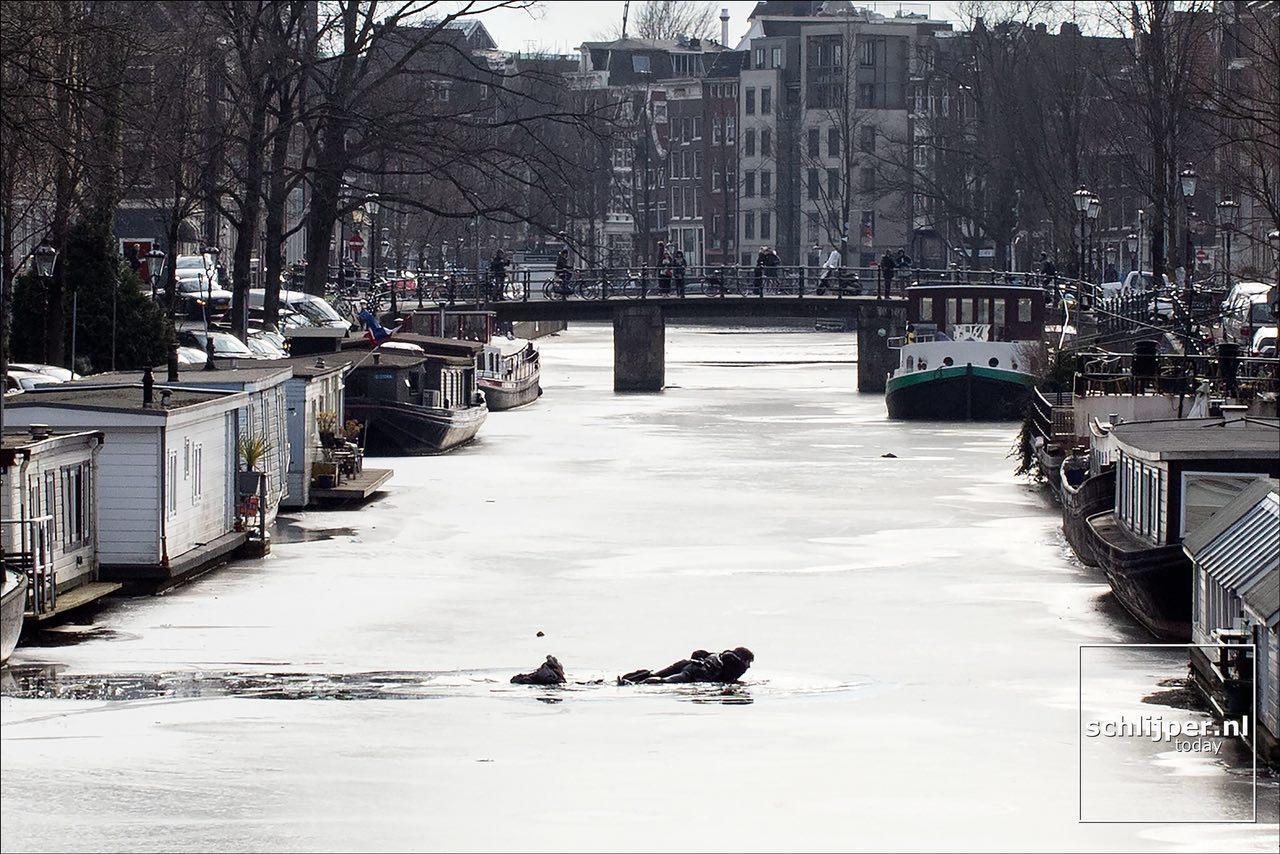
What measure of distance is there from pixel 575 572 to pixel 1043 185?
54303 mm

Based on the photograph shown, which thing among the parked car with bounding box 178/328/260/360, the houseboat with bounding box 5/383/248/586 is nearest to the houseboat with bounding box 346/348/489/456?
the parked car with bounding box 178/328/260/360

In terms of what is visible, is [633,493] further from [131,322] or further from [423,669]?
[423,669]

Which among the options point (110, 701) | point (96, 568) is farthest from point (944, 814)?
point (96, 568)

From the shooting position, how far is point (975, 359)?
74.4 m

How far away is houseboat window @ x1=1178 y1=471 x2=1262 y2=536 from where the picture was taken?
94.6ft

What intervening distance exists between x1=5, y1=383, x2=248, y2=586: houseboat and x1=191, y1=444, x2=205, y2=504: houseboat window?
0.05 feet

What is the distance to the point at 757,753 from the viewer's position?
21875mm

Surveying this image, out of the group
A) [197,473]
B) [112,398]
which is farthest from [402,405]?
[112,398]

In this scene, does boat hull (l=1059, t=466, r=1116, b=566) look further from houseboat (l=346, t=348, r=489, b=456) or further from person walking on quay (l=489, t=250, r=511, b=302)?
person walking on quay (l=489, t=250, r=511, b=302)

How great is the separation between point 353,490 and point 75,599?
56.4 feet

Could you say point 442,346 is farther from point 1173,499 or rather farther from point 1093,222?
point 1173,499

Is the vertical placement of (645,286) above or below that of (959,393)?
above

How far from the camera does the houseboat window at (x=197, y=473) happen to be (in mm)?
34719

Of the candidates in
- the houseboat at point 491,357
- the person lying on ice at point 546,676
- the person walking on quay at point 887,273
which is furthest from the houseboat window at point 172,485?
the person walking on quay at point 887,273
